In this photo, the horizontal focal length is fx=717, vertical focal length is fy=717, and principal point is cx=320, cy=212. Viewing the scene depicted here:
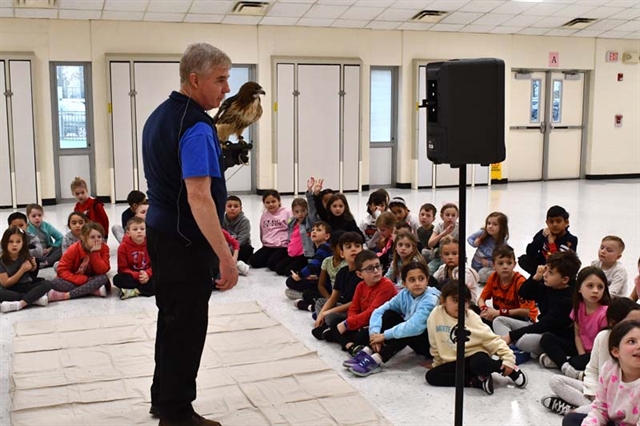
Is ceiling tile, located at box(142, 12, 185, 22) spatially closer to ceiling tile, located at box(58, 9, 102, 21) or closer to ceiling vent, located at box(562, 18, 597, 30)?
ceiling tile, located at box(58, 9, 102, 21)

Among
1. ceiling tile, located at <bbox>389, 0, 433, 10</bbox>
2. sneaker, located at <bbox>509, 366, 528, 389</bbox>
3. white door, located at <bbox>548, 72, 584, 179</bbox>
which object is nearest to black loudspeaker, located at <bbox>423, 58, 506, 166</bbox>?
sneaker, located at <bbox>509, 366, 528, 389</bbox>

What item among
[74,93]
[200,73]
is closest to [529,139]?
[74,93]

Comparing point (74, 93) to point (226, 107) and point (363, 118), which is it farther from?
point (226, 107)

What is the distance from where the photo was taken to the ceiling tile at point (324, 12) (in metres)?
11.3

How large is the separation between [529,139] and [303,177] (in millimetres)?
5003

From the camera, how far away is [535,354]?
4262 millimetres

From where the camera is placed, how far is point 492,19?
495 inches

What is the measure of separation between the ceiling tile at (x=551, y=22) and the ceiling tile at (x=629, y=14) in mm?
851

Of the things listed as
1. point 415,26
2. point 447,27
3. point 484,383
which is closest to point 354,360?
point 484,383

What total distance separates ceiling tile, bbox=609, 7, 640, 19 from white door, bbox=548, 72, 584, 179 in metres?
1.91

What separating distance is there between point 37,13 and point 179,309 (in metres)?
9.12

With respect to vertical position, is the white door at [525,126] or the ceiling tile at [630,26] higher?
the ceiling tile at [630,26]

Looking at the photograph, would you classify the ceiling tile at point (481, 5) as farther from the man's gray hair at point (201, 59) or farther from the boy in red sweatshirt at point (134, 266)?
the man's gray hair at point (201, 59)

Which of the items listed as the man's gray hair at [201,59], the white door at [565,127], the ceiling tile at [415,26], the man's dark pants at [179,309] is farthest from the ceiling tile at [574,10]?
the man's dark pants at [179,309]
